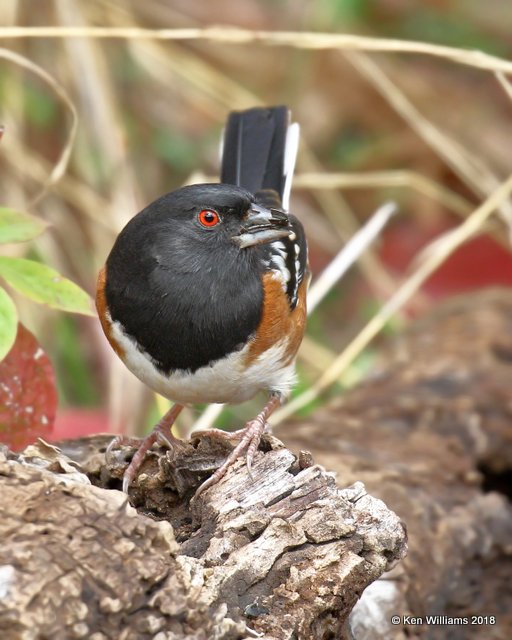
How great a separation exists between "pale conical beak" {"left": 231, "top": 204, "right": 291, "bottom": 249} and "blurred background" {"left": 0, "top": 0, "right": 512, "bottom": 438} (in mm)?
498

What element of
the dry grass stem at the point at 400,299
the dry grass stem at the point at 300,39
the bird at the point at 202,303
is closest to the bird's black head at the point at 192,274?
the bird at the point at 202,303

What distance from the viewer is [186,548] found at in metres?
1.75

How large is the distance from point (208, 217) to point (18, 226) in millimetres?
473

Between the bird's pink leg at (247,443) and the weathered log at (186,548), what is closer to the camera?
the weathered log at (186,548)

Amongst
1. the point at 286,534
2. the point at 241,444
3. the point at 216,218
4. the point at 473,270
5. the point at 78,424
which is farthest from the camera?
the point at 473,270

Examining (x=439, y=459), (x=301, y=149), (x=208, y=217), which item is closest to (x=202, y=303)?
(x=208, y=217)

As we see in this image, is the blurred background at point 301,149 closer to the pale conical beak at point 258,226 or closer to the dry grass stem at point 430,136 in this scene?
the dry grass stem at point 430,136

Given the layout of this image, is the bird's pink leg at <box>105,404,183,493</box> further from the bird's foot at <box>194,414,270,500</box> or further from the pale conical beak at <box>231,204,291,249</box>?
the pale conical beak at <box>231,204,291,249</box>

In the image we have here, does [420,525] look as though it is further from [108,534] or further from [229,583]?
[108,534]

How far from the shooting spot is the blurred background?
354cm

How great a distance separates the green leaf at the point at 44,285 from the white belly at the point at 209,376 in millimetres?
273

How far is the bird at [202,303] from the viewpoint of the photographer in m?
2.14

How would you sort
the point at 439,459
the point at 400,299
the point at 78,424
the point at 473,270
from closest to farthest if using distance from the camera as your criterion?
1. the point at 439,459
2. the point at 400,299
3. the point at 78,424
4. the point at 473,270

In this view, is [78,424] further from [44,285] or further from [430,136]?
[430,136]
